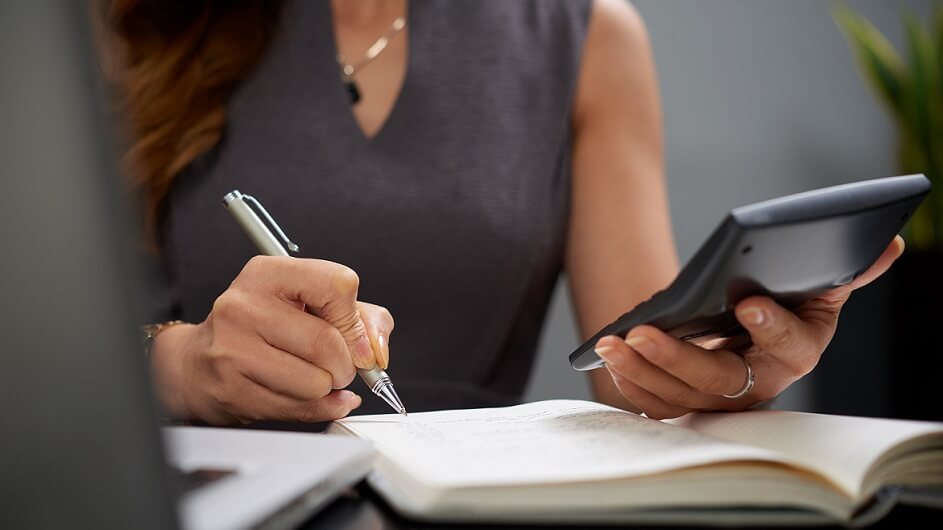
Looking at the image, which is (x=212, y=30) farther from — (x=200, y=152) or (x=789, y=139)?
(x=789, y=139)

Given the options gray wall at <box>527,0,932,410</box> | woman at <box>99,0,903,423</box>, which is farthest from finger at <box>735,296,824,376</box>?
gray wall at <box>527,0,932,410</box>

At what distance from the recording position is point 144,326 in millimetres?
180

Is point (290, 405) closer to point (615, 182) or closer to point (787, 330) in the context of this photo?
point (787, 330)

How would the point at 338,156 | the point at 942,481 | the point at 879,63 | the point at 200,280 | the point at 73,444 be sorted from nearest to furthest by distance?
the point at 73,444, the point at 942,481, the point at 200,280, the point at 338,156, the point at 879,63

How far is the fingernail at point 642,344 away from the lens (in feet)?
1.23

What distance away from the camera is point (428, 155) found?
0.78 metres

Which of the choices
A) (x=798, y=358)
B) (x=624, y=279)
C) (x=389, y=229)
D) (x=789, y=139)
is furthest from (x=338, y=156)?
(x=789, y=139)

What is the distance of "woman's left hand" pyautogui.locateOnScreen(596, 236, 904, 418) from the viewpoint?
38 cm

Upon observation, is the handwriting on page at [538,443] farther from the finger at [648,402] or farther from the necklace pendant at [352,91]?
the necklace pendant at [352,91]

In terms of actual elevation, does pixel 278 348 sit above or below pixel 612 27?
below

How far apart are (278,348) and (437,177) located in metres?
0.36

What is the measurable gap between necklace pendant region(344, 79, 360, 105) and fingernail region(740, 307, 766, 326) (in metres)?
0.49

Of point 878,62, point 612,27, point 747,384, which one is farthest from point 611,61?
point 878,62

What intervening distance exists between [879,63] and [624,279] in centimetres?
101
